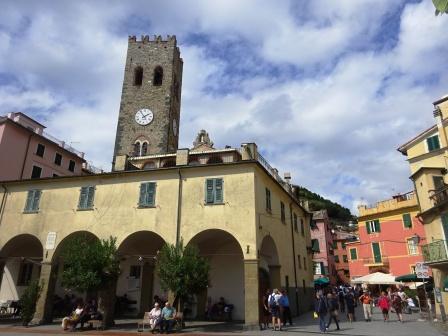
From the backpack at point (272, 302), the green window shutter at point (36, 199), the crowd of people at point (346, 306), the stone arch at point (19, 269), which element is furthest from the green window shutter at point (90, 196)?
the crowd of people at point (346, 306)

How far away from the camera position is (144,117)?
4400 centimetres

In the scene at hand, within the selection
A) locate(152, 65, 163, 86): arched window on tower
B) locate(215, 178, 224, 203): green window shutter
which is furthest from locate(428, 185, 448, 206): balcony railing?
locate(152, 65, 163, 86): arched window on tower

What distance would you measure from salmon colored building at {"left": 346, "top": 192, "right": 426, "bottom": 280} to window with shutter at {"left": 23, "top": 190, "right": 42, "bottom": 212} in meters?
31.3

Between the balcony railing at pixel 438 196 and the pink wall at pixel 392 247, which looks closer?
the balcony railing at pixel 438 196

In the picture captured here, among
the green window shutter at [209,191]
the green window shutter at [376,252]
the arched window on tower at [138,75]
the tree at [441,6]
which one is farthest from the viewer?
the arched window on tower at [138,75]

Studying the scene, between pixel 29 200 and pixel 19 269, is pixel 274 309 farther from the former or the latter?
pixel 19 269

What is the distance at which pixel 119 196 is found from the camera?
19.8m

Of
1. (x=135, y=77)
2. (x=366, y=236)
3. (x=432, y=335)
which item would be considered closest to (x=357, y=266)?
(x=366, y=236)

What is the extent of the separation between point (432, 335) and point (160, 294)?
1438 centimetres

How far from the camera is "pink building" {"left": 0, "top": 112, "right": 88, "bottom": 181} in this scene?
29266 mm

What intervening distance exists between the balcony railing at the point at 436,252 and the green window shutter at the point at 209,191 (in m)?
11.7

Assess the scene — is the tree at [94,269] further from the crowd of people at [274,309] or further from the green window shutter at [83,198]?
the crowd of people at [274,309]

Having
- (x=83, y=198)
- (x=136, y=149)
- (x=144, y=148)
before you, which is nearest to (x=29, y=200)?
(x=83, y=198)

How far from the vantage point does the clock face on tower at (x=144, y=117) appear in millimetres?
43675
